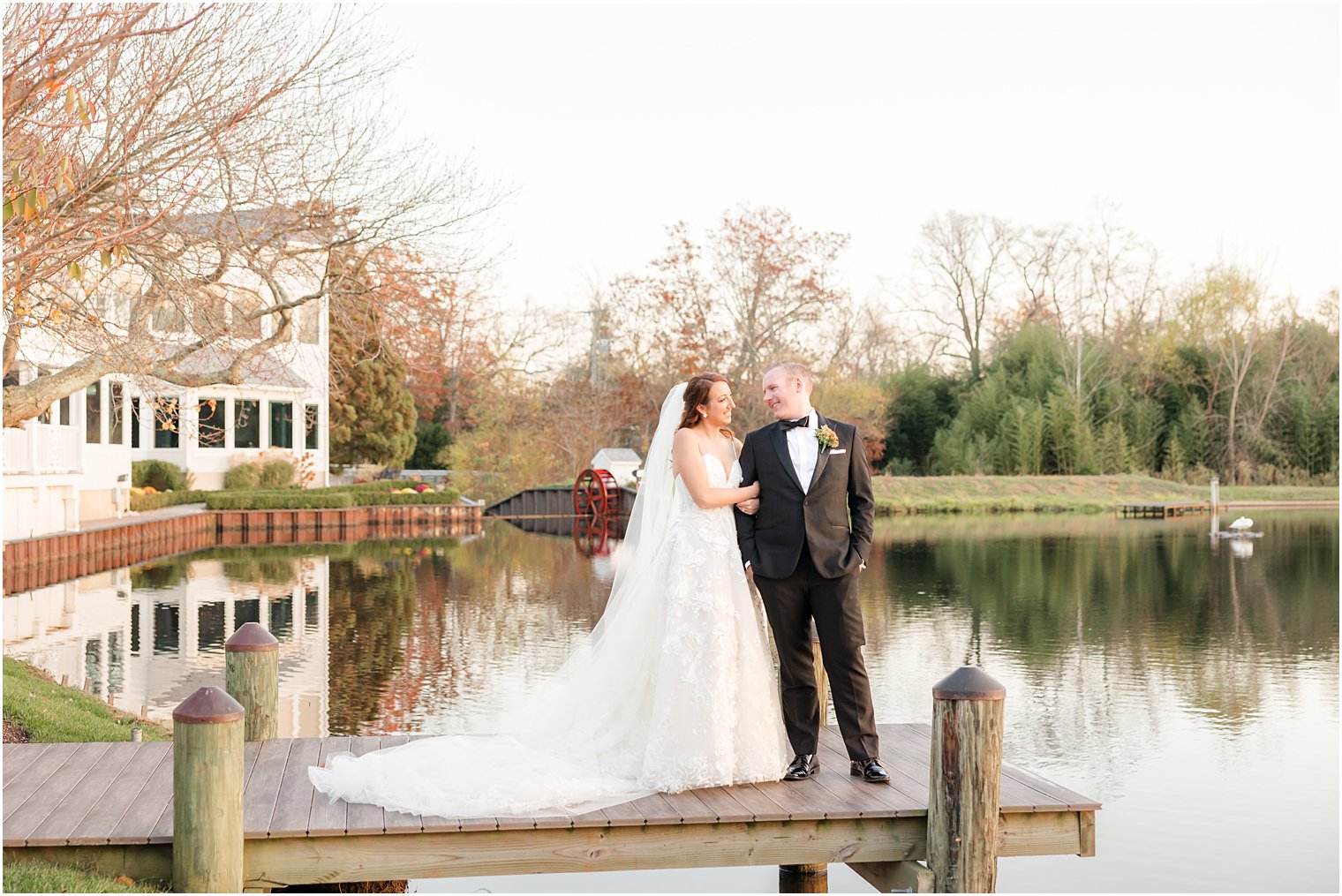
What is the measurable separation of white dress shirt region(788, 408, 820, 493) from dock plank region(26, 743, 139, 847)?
10.3 feet

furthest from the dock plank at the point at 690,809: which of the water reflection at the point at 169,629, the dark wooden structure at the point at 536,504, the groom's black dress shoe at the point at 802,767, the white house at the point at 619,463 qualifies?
the dark wooden structure at the point at 536,504

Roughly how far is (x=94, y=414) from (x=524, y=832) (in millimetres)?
24412

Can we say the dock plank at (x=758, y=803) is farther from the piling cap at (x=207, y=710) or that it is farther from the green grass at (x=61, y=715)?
the green grass at (x=61, y=715)

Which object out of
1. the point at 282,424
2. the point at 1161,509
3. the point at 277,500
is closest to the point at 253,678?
the point at 277,500


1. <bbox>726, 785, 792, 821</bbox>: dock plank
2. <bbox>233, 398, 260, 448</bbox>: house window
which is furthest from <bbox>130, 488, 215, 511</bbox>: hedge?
<bbox>726, 785, 792, 821</bbox>: dock plank

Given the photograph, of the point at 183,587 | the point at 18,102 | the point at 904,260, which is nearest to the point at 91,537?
the point at 183,587

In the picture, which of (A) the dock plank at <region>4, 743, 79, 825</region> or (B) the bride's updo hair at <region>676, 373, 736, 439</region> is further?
(B) the bride's updo hair at <region>676, 373, 736, 439</region>

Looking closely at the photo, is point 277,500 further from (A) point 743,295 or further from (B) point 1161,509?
(B) point 1161,509

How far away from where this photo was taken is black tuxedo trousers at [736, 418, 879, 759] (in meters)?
5.59

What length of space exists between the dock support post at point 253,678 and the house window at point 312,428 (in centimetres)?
2997

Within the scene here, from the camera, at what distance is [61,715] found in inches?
345

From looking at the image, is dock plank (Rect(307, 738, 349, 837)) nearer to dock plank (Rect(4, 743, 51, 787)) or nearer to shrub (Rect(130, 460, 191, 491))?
dock plank (Rect(4, 743, 51, 787))

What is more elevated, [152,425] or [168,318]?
[168,318]

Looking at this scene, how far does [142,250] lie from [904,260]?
1635 inches
